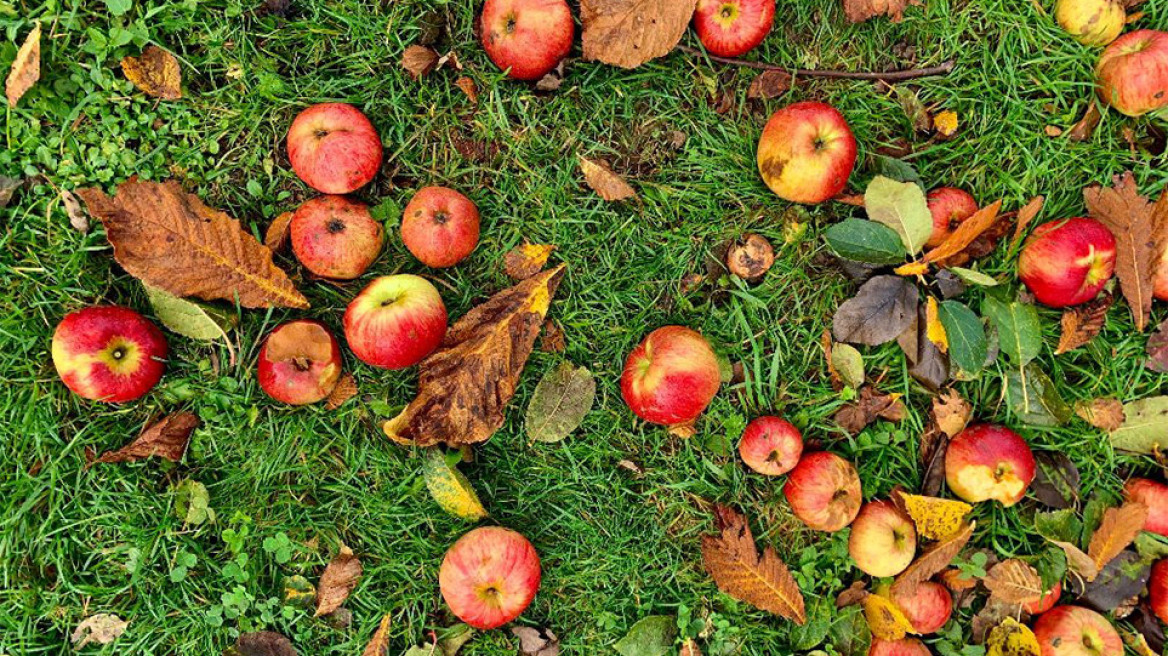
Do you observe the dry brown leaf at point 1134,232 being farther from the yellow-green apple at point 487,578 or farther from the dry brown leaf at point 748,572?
the yellow-green apple at point 487,578

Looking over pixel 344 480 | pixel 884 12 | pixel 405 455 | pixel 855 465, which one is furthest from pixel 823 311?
pixel 344 480

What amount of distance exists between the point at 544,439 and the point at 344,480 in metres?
0.84

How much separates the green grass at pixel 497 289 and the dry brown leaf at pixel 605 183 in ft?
0.22

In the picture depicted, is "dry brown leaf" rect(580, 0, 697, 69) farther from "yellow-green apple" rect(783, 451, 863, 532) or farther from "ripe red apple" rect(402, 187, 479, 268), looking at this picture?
"yellow-green apple" rect(783, 451, 863, 532)

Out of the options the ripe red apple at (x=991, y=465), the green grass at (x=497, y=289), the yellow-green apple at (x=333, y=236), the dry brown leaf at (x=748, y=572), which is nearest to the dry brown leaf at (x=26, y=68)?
the green grass at (x=497, y=289)

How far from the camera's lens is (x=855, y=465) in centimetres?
303

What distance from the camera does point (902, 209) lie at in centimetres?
287

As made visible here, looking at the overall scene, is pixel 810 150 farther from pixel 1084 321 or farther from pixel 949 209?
pixel 1084 321

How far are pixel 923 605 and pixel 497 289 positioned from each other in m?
2.13

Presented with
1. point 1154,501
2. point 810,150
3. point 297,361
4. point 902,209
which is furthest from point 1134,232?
point 297,361

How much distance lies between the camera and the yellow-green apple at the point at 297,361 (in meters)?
2.77

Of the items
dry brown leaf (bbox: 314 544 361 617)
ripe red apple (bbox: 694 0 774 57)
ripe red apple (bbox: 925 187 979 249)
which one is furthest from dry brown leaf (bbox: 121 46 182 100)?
ripe red apple (bbox: 925 187 979 249)

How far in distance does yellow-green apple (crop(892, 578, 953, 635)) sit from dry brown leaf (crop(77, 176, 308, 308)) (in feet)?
8.40

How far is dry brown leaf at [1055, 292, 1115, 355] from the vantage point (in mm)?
2990
